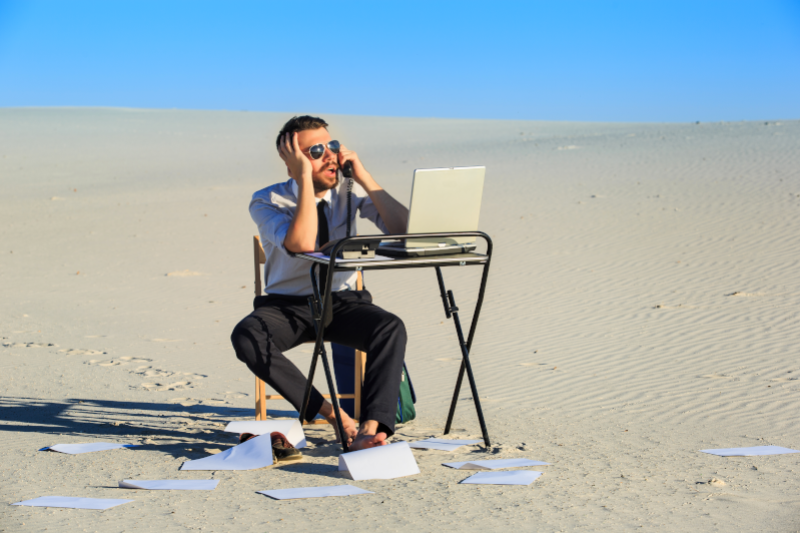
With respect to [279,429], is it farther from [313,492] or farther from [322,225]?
[322,225]

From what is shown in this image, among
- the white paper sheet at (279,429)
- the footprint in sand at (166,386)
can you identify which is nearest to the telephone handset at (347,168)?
the white paper sheet at (279,429)

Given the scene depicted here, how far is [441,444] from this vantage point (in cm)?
368

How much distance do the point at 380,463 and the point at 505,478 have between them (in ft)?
1.70

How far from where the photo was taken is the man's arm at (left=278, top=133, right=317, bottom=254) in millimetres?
3457

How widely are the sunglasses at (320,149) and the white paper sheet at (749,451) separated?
2.25 meters

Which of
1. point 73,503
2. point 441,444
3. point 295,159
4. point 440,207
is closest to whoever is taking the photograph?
point 73,503

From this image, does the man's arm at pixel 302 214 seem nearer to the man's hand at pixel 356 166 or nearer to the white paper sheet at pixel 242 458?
the man's hand at pixel 356 166

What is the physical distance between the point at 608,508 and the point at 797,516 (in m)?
0.64

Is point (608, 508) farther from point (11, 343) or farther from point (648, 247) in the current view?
point (648, 247)

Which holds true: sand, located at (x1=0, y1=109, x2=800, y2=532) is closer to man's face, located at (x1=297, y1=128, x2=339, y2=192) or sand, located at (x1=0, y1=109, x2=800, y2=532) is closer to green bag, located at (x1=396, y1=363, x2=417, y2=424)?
green bag, located at (x1=396, y1=363, x2=417, y2=424)

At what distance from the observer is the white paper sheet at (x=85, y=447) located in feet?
11.7

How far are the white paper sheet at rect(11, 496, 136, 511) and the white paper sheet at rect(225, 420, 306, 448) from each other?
2.87ft

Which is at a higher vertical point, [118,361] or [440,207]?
[440,207]

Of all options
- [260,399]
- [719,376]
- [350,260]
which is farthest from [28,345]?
[719,376]
